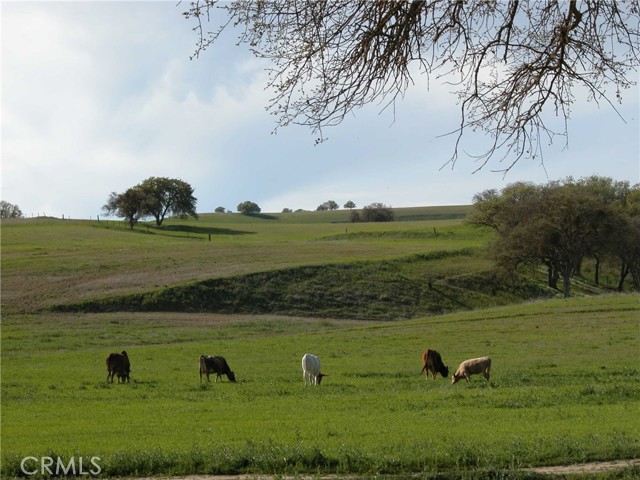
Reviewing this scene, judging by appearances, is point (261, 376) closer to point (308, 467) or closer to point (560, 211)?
point (308, 467)

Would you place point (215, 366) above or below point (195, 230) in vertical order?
below

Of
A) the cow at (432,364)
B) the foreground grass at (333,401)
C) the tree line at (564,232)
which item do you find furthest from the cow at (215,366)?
the tree line at (564,232)

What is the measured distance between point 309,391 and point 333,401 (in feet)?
9.65

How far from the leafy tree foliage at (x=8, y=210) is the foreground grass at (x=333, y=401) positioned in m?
142

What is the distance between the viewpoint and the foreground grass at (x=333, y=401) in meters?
11.1

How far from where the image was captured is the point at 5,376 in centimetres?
2978

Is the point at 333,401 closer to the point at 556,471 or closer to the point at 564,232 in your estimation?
the point at 556,471

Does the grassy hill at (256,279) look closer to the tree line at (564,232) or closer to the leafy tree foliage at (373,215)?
the tree line at (564,232)

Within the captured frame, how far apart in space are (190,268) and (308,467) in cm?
6402

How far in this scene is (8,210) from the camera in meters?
182

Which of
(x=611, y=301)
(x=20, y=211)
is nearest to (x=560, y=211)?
(x=611, y=301)

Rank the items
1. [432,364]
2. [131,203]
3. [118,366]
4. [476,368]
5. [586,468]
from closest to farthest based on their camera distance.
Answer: [586,468], [476,368], [432,364], [118,366], [131,203]

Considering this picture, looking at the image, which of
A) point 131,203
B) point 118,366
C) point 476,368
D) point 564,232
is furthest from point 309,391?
point 131,203

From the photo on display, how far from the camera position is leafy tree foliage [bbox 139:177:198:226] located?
139m
